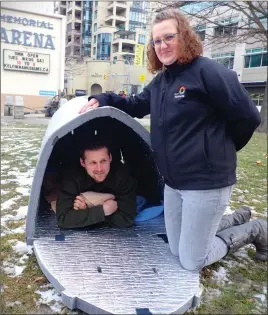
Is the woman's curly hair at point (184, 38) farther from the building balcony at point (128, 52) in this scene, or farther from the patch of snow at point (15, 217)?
the building balcony at point (128, 52)

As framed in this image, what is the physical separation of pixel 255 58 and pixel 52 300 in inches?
1471

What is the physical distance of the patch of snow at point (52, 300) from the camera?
239 cm

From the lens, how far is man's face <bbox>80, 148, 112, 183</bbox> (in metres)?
3.04

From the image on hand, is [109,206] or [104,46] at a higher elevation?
[104,46]

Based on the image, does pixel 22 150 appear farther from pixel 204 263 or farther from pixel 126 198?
pixel 204 263

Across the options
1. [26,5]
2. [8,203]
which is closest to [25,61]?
[26,5]

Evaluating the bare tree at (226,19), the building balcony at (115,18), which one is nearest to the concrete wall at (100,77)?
the building balcony at (115,18)

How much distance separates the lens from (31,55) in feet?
79.7

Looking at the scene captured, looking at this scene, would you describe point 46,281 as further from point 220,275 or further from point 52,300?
point 220,275

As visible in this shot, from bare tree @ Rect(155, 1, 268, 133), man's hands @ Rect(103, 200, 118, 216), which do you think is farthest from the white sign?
man's hands @ Rect(103, 200, 118, 216)

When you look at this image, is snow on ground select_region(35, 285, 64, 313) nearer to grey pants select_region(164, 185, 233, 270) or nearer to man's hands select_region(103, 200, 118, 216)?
man's hands select_region(103, 200, 118, 216)

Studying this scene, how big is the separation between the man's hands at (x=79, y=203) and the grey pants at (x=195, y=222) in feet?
2.66

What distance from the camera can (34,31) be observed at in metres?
24.5

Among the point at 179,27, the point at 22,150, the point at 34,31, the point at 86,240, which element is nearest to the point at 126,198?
the point at 86,240
